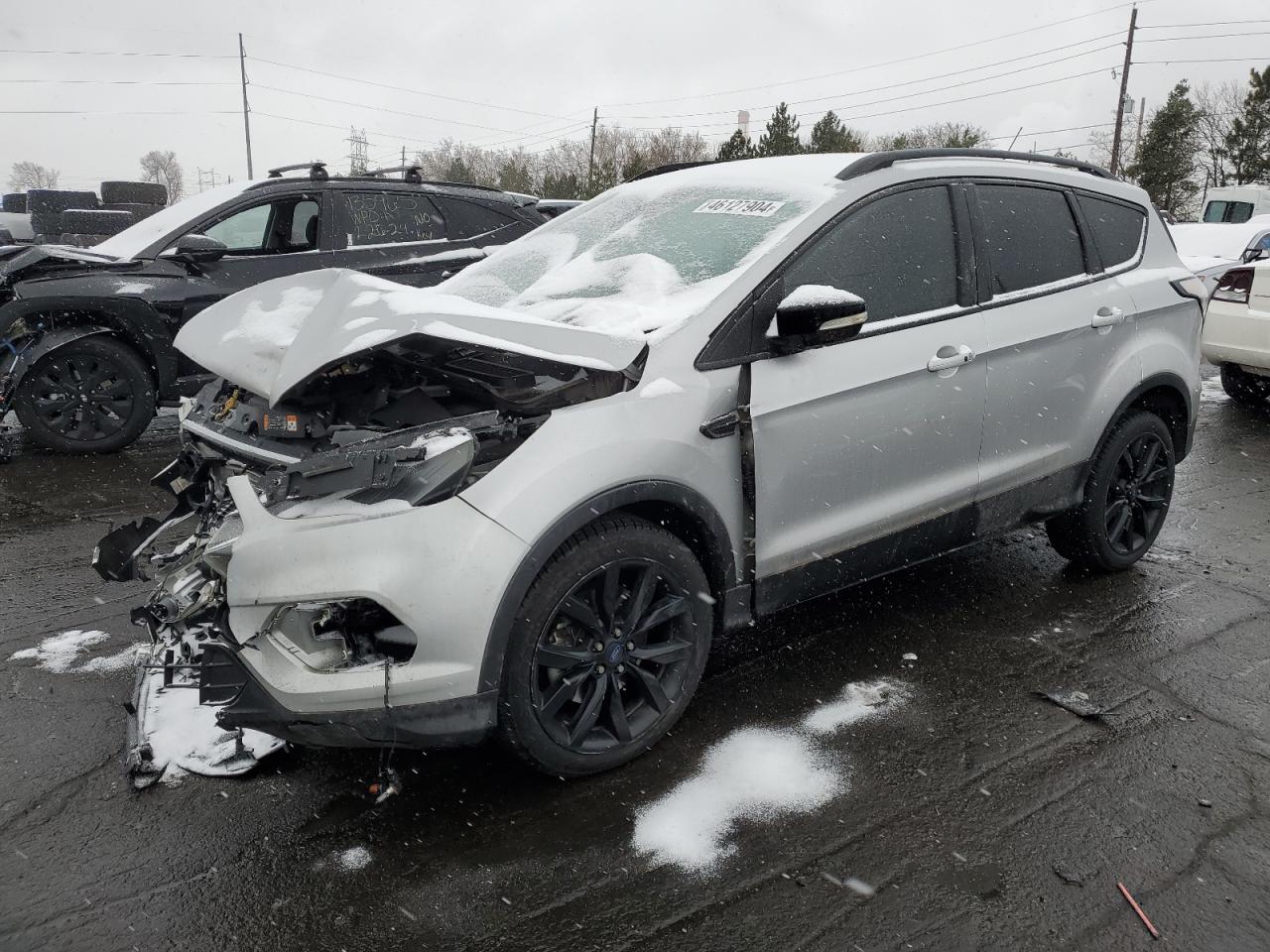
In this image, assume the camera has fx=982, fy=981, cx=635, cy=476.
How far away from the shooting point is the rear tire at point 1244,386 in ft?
30.2

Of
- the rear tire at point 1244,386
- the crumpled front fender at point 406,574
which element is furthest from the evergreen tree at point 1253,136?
the crumpled front fender at point 406,574

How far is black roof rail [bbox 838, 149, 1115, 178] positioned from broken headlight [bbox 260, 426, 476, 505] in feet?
5.95

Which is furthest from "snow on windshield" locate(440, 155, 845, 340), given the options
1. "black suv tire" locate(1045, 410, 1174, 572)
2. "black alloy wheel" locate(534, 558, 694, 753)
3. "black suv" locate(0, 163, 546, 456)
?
"black suv" locate(0, 163, 546, 456)

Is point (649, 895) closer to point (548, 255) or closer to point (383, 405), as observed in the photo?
point (383, 405)

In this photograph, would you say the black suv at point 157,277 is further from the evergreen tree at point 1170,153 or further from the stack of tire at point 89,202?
the evergreen tree at point 1170,153

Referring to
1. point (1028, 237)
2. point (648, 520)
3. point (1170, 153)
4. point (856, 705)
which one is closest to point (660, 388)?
point (648, 520)

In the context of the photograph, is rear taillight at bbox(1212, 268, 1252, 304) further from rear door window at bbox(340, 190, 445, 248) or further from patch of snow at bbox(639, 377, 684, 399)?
patch of snow at bbox(639, 377, 684, 399)

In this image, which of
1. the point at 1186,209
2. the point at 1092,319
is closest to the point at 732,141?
the point at 1186,209

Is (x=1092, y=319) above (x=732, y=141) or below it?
below

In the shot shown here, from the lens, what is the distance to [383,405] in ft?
10.1

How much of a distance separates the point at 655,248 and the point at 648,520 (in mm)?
1159

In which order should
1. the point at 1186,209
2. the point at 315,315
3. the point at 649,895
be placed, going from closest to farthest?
the point at 649,895 < the point at 315,315 < the point at 1186,209

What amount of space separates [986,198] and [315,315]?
260cm

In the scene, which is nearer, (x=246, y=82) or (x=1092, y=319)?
(x=1092, y=319)
